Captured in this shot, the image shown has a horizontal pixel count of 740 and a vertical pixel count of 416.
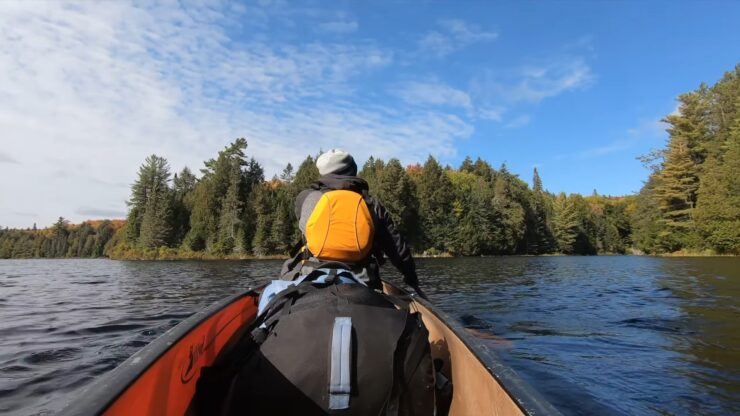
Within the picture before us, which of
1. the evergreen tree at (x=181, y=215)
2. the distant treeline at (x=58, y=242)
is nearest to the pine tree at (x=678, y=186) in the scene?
the evergreen tree at (x=181, y=215)

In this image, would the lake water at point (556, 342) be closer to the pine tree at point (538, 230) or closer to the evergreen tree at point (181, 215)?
the evergreen tree at point (181, 215)

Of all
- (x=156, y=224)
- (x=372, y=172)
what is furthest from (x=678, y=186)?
(x=156, y=224)

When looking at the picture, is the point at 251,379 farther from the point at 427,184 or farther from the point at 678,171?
the point at 427,184

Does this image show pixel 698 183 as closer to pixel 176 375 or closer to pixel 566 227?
pixel 566 227

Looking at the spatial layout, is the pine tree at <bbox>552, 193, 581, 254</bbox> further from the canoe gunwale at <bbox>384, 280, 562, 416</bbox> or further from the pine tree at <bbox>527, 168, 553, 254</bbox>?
the canoe gunwale at <bbox>384, 280, 562, 416</bbox>

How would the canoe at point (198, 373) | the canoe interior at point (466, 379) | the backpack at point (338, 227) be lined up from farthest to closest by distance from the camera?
the backpack at point (338, 227)
the canoe interior at point (466, 379)
the canoe at point (198, 373)

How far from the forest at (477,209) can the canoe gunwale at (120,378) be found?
45.8 m

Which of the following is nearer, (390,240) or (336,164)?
(336,164)

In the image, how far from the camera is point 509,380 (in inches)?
75.2

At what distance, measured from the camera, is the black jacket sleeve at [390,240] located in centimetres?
312

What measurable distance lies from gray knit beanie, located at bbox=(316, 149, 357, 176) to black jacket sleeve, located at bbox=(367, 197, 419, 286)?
30cm

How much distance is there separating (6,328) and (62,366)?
3.70 meters

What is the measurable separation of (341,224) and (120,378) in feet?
4.90

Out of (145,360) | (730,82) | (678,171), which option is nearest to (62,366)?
(145,360)
